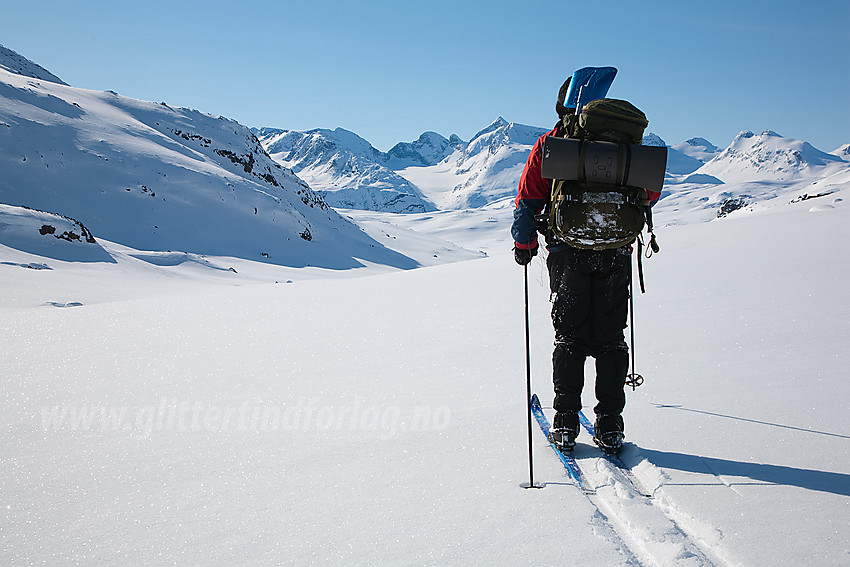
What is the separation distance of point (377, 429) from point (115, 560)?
4.71 ft

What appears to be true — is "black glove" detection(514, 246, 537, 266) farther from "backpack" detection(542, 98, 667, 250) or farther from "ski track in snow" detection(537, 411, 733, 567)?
"ski track in snow" detection(537, 411, 733, 567)

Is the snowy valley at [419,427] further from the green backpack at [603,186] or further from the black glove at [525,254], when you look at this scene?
the green backpack at [603,186]

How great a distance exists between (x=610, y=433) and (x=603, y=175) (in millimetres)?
1431

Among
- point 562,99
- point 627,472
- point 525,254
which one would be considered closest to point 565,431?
point 627,472

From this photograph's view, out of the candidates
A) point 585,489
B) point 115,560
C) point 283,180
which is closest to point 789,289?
point 585,489

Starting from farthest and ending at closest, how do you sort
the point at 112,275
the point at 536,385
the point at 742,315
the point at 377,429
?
the point at 112,275 → the point at 742,315 → the point at 536,385 → the point at 377,429

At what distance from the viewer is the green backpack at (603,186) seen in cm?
248

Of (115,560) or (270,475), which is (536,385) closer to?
(270,475)

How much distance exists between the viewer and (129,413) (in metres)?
3.22

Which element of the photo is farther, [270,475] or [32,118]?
[32,118]

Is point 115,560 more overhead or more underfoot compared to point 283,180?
more underfoot

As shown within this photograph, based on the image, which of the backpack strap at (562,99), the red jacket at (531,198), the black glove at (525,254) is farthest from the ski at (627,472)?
the backpack strap at (562,99)

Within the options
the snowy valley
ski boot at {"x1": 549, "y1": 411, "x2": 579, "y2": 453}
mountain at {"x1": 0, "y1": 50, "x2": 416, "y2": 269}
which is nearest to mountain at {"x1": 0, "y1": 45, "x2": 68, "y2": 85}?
mountain at {"x1": 0, "y1": 50, "x2": 416, "y2": 269}

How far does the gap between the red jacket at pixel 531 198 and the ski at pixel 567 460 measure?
1.11 meters
